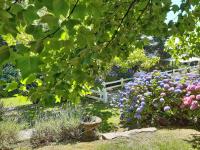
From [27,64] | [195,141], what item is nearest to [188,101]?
[195,141]

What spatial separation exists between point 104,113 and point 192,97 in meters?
5.15

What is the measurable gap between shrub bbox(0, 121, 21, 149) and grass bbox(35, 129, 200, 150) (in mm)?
1123

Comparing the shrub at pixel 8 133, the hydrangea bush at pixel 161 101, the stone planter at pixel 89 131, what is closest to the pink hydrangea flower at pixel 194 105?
the hydrangea bush at pixel 161 101

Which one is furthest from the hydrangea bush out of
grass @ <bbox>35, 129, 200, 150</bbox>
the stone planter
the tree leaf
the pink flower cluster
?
the tree leaf

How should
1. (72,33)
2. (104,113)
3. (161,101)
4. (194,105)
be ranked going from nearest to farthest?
1. (72,33)
2. (194,105)
3. (161,101)
4. (104,113)

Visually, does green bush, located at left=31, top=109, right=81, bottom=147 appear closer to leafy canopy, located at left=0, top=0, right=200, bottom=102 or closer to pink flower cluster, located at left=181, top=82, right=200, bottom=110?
pink flower cluster, located at left=181, top=82, right=200, bottom=110

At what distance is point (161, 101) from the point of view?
1078cm

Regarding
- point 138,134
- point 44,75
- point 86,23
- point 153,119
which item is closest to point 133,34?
point 86,23

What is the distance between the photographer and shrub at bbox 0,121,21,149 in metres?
9.37

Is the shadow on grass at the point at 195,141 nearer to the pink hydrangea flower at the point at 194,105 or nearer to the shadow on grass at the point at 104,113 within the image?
the pink hydrangea flower at the point at 194,105

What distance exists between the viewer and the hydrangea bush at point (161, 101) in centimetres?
1049

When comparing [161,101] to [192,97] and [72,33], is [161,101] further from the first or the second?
[72,33]

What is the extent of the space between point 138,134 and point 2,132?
11.0 feet

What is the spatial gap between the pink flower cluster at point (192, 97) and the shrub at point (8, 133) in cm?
446
